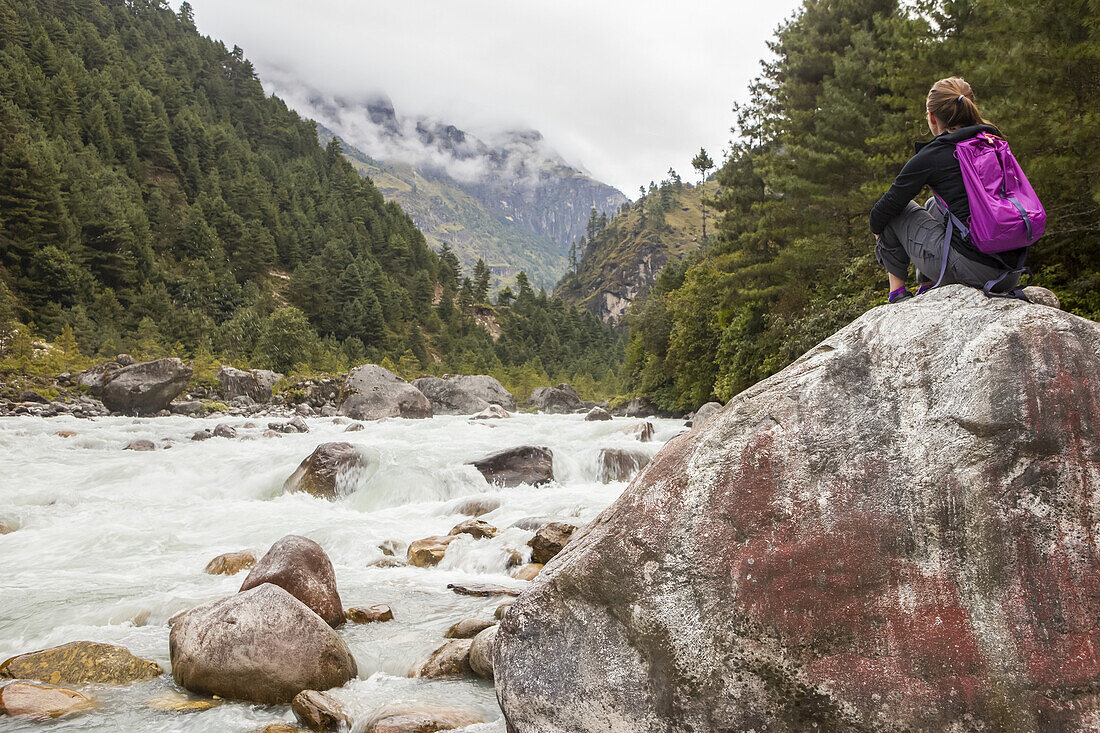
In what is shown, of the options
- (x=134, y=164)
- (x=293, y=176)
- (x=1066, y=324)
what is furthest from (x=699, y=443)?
(x=293, y=176)

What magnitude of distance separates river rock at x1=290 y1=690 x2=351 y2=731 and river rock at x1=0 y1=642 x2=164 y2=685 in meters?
2.09

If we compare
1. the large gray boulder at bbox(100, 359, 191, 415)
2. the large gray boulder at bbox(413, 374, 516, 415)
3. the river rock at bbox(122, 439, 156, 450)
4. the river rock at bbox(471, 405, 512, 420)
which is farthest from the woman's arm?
the large gray boulder at bbox(413, 374, 516, 415)

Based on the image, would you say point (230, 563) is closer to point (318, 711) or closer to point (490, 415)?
point (318, 711)

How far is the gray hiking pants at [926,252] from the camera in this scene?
144 inches

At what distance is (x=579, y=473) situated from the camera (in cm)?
1820

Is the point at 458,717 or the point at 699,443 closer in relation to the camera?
the point at 699,443

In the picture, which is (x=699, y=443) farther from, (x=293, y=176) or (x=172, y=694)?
(x=293, y=176)

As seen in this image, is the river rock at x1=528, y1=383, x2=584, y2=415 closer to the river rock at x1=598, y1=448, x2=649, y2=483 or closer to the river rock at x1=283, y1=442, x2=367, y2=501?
the river rock at x1=598, y1=448, x2=649, y2=483

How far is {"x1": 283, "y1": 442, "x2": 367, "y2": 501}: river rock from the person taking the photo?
1540 cm

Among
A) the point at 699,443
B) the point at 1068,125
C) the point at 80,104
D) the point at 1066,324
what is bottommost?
the point at 699,443

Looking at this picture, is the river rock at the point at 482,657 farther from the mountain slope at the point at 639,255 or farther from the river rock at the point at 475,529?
the mountain slope at the point at 639,255

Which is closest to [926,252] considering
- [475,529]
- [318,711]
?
[318,711]

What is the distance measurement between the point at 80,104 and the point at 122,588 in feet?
295

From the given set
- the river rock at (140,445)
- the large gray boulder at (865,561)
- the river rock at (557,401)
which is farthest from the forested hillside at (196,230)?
the large gray boulder at (865,561)
